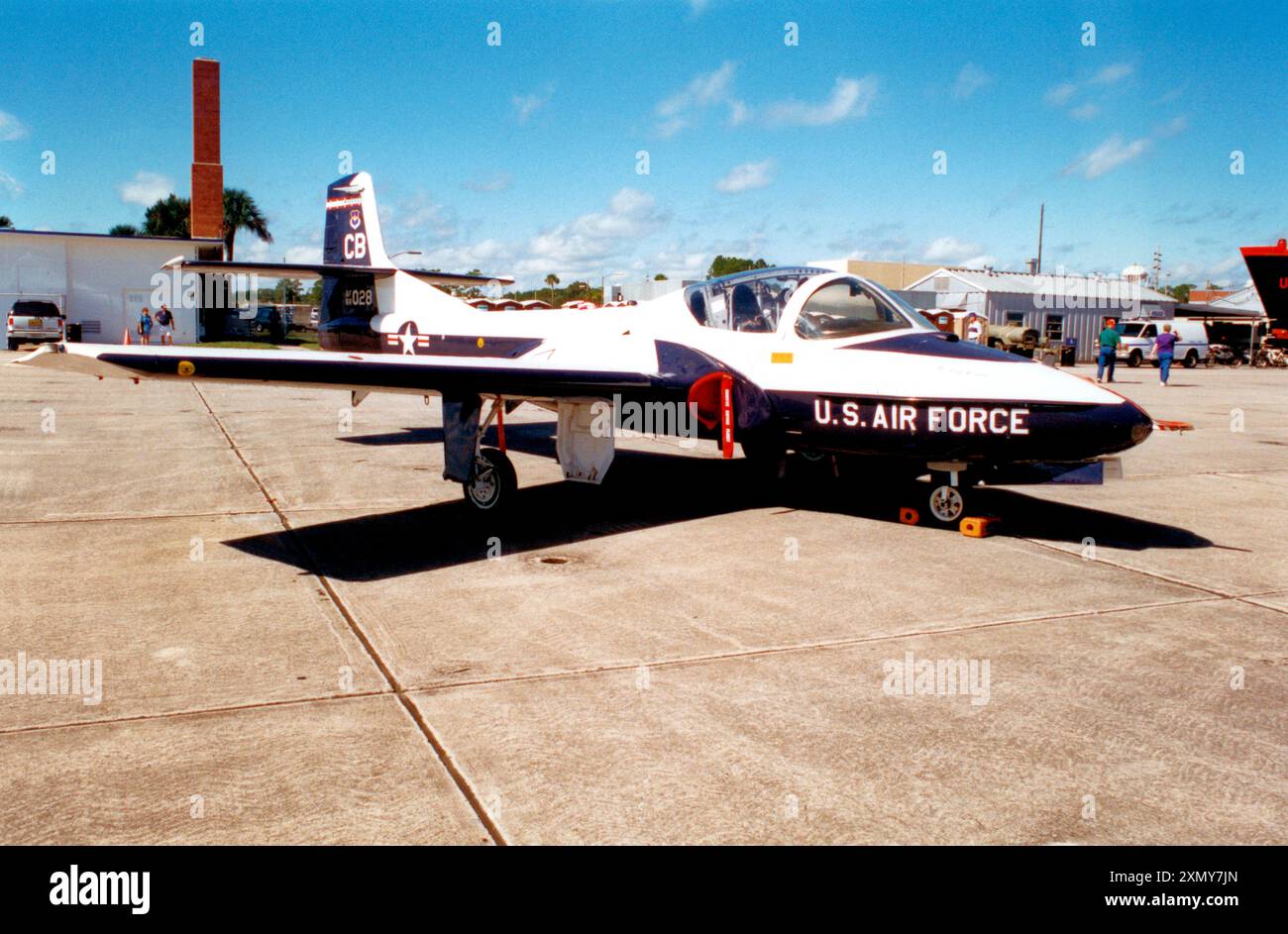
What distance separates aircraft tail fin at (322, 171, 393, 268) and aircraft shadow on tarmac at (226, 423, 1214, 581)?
5.15 metres

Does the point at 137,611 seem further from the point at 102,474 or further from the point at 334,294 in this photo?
the point at 334,294

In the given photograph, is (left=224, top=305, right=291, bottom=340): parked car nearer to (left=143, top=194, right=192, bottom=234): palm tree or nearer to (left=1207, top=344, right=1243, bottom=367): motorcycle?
(left=143, top=194, right=192, bottom=234): palm tree

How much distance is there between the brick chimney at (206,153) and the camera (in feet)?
177

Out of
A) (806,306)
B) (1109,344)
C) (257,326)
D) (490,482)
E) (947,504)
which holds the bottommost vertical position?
(947,504)

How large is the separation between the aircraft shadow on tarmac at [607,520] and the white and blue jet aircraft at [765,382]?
38cm

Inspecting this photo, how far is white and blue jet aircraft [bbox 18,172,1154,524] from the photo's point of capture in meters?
7.16

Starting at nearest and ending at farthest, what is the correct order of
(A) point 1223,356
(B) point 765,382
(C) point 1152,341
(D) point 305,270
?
(B) point 765,382 → (D) point 305,270 → (C) point 1152,341 → (A) point 1223,356

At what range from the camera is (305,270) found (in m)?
12.3

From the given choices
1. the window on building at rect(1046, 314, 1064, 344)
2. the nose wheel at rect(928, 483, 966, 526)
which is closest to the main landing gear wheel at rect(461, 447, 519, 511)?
the nose wheel at rect(928, 483, 966, 526)

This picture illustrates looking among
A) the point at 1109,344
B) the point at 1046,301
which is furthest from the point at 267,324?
the point at 1109,344

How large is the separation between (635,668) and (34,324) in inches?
1621

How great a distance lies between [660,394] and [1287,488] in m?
7.64

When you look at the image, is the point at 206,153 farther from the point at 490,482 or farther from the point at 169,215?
the point at 490,482
